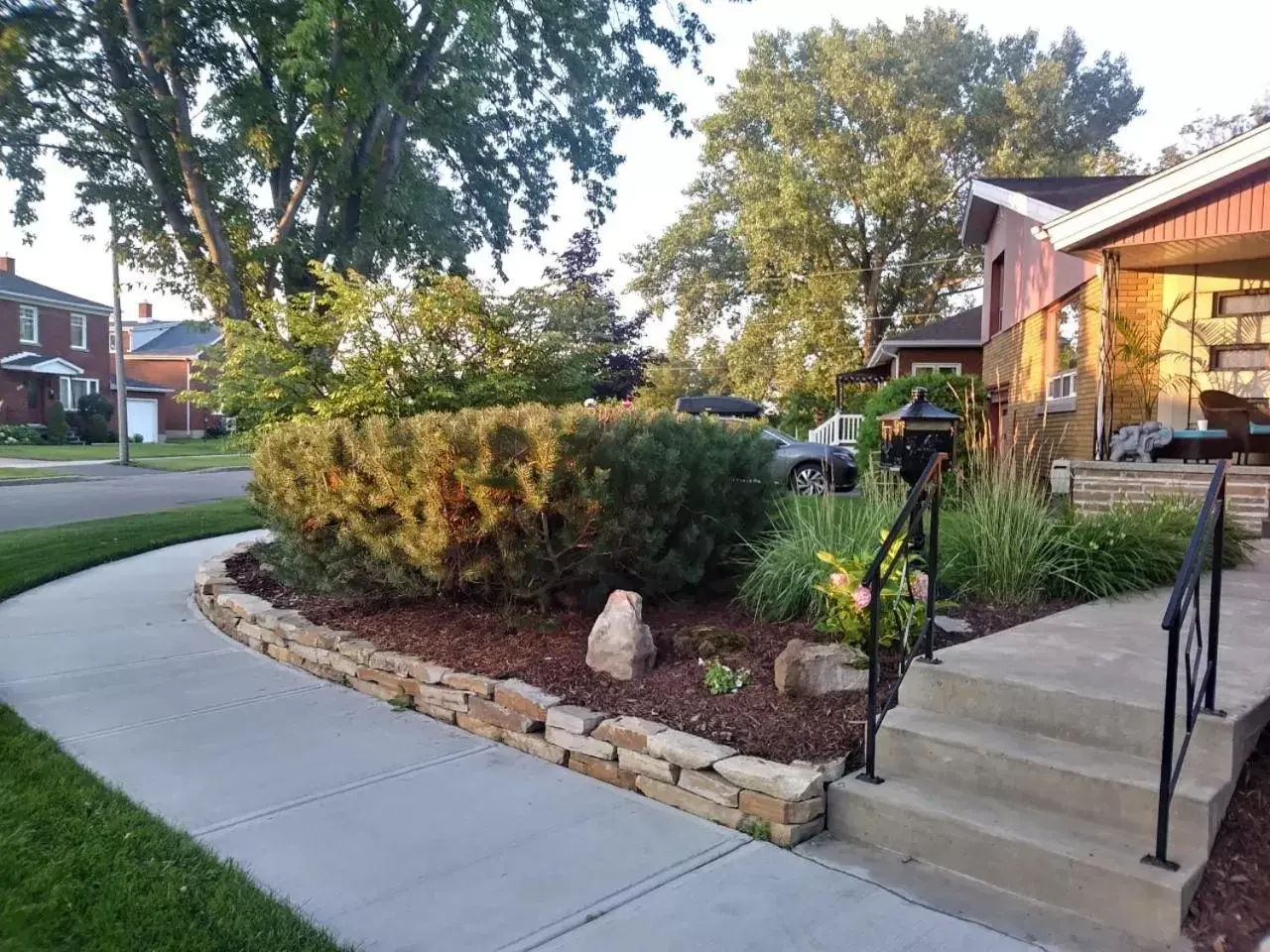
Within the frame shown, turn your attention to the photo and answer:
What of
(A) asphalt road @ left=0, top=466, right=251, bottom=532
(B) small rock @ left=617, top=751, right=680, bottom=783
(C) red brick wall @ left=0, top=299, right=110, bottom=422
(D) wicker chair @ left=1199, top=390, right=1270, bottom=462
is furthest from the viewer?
(C) red brick wall @ left=0, top=299, right=110, bottom=422

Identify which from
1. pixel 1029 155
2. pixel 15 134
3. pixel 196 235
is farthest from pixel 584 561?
pixel 1029 155

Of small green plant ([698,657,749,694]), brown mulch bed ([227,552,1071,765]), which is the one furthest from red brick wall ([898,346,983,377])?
small green plant ([698,657,749,694])

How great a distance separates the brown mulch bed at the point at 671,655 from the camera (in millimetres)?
3891

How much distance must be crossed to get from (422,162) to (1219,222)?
34.2 ft

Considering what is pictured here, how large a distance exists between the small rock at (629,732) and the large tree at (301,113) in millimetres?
7329

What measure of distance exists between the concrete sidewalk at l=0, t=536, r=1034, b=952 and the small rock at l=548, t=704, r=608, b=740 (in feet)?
0.65

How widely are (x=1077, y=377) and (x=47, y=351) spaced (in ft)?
133

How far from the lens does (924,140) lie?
2894 centimetres

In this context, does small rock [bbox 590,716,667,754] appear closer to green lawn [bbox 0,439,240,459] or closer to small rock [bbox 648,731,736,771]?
small rock [bbox 648,731,736,771]

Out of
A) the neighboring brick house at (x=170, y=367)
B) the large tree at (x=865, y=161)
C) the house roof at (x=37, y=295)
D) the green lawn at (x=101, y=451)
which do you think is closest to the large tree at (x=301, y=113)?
the green lawn at (x=101, y=451)

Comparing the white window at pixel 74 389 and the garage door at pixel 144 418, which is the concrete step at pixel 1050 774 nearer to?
the white window at pixel 74 389

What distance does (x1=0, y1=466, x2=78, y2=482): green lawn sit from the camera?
2091 cm

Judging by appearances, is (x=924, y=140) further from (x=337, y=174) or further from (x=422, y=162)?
(x=337, y=174)

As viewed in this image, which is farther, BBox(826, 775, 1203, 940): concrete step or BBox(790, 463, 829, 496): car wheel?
BBox(790, 463, 829, 496): car wheel
